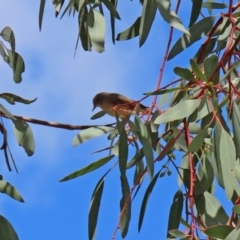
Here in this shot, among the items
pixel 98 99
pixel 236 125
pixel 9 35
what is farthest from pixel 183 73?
pixel 98 99

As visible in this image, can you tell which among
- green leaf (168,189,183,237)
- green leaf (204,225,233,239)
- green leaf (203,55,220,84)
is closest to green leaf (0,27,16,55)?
green leaf (168,189,183,237)

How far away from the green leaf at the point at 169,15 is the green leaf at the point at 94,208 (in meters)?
0.44

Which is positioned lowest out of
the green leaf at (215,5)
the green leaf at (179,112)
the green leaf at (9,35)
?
the green leaf at (179,112)

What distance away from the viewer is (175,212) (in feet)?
5.69

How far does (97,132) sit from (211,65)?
1.33 feet

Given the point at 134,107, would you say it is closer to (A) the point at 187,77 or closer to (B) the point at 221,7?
(A) the point at 187,77

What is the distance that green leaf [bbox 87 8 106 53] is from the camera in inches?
Result: 66.6

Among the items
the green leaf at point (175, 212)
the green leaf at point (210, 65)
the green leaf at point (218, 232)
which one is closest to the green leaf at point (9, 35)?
the green leaf at point (175, 212)

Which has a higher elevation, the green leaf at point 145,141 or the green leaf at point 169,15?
the green leaf at point 169,15

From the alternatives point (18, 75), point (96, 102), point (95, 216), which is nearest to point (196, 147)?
point (95, 216)

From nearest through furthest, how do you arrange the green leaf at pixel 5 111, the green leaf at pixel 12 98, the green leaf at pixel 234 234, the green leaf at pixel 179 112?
the green leaf at pixel 234 234
the green leaf at pixel 179 112
the green leaf at pixel 5 111
the green leaf at pixel 12 98

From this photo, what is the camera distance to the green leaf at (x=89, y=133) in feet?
5.67

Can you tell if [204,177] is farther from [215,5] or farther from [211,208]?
[215,5]

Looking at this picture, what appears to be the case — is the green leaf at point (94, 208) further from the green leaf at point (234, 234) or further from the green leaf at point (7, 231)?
the green leaf at point (234, 234)
